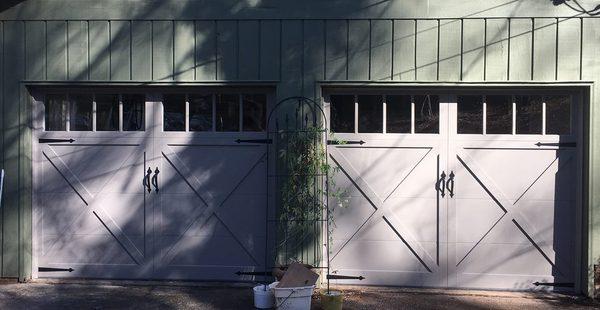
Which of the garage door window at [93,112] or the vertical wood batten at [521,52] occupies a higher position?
the vertical wood batten at [521,52]

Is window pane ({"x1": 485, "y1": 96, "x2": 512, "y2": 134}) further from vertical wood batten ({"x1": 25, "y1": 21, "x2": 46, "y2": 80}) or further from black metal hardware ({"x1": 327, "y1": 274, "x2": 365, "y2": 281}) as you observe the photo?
vertical wood batten ({"x1": 25, "y1": 21, "x2": 46, "y2": 80})

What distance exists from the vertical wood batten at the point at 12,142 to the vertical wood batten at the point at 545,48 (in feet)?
17.8

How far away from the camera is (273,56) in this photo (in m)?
6.66

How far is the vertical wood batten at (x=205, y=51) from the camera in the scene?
671 centimetres

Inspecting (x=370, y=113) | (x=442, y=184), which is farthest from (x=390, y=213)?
(x=370, y=113)

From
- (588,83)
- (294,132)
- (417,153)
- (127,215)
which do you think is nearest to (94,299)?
(127,215)

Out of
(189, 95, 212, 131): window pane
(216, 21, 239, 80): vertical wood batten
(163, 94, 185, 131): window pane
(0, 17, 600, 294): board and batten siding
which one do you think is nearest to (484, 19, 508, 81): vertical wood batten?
(0, 17, 600, 294): board and batten siding

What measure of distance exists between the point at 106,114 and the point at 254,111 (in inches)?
65.0

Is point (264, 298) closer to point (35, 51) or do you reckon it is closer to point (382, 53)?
point (382, 53)

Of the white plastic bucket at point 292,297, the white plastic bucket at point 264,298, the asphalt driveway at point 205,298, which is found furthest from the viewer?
the asphalt driveway at point 205,298

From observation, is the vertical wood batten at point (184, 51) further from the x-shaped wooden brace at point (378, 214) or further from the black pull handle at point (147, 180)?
the x-shaped wooden brace at point (378, 214)

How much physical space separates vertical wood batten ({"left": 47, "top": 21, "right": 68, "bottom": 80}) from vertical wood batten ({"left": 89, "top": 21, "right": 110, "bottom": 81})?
11.8 inches

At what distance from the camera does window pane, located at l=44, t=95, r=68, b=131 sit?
7082 millimetres

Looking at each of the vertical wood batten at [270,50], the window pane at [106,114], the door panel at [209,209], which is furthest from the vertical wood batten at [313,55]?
the window pane at [106,114]
